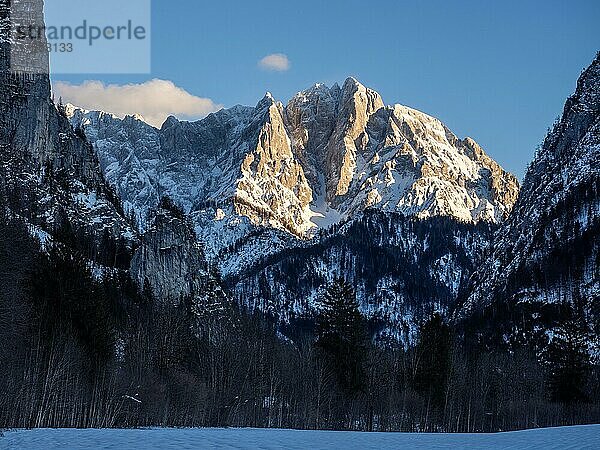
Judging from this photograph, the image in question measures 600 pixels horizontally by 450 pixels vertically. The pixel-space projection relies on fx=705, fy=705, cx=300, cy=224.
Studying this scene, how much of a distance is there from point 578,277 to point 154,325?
114 meters

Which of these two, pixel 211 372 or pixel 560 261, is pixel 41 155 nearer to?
pixel 211 372

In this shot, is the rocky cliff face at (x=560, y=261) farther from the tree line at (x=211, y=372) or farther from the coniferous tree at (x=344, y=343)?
the coniferous tree at (x=344, y=343)

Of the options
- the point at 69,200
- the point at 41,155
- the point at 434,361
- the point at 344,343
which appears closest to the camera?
the point at 344,343

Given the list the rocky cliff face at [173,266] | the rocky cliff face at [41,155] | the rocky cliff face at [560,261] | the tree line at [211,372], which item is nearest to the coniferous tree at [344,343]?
the tree line at [211,372]

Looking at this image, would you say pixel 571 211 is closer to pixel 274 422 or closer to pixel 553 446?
pixel 274 422

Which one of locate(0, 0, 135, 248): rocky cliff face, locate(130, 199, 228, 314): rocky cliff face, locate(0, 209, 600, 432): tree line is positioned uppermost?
locate(0, 0, 135, 248): rocky cliff face

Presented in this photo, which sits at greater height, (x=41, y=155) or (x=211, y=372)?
(x=41, y=155)

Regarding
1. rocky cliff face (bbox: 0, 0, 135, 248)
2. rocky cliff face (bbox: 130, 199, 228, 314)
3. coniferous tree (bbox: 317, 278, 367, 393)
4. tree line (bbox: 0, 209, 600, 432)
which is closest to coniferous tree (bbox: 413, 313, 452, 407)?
tree line (bbox: 0, 209, 600, 432)

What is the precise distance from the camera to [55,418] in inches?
1734

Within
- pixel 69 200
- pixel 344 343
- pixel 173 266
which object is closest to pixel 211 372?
pixel 344 343

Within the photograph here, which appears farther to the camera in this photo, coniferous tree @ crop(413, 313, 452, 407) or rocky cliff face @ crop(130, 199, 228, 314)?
rocky cliff face @ crop(130, 199, 228, 314)

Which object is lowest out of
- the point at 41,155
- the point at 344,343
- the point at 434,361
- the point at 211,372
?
the point at 211,372

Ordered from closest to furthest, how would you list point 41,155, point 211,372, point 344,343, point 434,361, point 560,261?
point 344,343, point 211,372, point 434,361, point 41,155, point 560,261

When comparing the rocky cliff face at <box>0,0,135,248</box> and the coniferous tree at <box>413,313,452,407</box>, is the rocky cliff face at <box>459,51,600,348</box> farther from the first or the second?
the rocky cliff face at <box>0,0,135,248</box>
